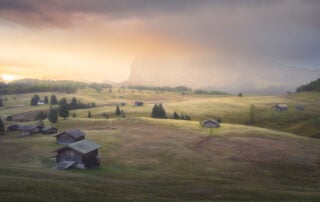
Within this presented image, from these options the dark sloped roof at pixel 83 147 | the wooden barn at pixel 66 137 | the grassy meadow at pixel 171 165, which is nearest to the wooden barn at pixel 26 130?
the grassy meadow at pixel 171 165

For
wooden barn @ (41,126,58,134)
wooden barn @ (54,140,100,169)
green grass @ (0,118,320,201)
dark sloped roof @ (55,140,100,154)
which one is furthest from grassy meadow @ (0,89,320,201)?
wooden barn @ (41,126,58,134)

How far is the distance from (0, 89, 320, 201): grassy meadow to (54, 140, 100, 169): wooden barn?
2316 millimetres

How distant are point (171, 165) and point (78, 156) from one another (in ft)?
71.2

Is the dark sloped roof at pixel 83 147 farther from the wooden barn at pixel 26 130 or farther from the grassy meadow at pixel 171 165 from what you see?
the wooden barn at pixel 26 130

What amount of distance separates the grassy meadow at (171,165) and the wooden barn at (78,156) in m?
2.32

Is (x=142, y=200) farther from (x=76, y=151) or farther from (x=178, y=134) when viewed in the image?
(x=178, y=134)

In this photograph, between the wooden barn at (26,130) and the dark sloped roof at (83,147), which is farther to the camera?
the wooden barn at (26,130)

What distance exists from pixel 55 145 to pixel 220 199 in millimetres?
68607

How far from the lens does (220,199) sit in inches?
1492

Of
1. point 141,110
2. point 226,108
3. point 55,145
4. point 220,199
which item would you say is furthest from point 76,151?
point 226,108

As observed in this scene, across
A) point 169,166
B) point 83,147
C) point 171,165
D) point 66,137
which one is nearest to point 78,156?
point 83,147

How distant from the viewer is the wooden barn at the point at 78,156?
68000 mm

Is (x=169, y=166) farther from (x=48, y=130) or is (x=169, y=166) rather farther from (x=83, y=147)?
(x=48, y=130)

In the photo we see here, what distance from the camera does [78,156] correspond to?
6888cm
